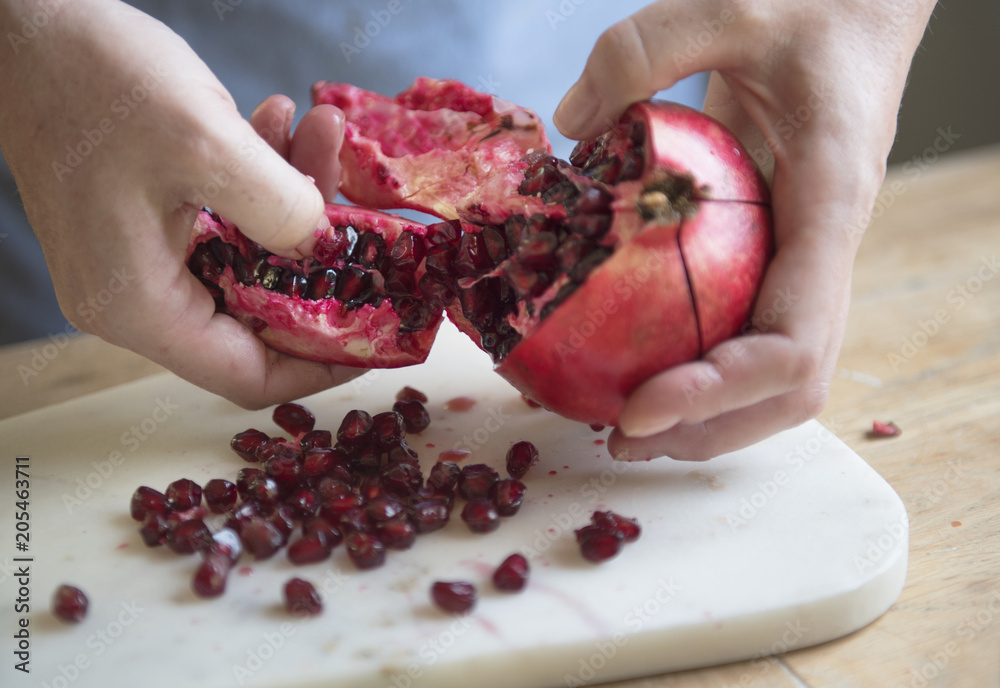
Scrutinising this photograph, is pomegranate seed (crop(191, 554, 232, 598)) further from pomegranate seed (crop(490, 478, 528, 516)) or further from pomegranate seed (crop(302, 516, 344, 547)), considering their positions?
pomegranate seed (crop(490, 478, 528, 516))

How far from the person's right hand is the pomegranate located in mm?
152

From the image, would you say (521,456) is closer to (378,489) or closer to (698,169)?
(378,489)

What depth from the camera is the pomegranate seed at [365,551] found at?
4.53ft

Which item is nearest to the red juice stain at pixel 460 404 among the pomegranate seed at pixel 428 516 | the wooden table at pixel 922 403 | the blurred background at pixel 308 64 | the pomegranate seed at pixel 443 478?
the pomegranate seed at pixel 443 478

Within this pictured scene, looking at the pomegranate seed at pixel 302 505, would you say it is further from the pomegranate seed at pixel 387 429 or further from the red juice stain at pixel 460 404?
the red juice stain at pixel 460 404

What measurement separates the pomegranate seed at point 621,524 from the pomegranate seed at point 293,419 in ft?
2.28

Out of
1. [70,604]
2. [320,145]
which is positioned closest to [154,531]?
[70,604]

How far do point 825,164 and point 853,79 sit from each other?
194 mm

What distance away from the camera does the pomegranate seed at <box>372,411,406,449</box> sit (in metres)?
1.70

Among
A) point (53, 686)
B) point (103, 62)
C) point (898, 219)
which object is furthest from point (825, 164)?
point (898, 219)

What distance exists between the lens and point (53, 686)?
1.21 m

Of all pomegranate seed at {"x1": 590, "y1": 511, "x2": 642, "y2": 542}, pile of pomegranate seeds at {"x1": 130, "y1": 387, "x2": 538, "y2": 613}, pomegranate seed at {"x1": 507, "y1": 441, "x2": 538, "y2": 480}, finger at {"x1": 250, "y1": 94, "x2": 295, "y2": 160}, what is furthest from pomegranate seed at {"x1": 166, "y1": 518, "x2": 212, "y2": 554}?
finger at {"x1": 250, "y1": 94, "x2": 295, "y2": 160}

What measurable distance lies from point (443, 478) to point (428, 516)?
0.37 ft

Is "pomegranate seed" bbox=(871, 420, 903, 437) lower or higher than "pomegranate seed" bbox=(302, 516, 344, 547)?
lower
